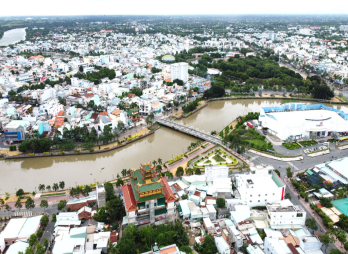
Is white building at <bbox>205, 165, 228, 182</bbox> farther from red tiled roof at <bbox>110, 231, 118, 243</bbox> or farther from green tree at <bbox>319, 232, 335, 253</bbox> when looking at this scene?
red tiled roof at <bbox>110, 231, 118, 243</bbox>

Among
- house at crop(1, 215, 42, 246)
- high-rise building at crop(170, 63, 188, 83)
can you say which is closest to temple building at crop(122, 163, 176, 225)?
house at crop(1, 215, 42, 246)

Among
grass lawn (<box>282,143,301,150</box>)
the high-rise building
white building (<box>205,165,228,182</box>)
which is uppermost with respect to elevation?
the high-rise building

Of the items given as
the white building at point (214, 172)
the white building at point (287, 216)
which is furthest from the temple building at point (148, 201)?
the white building at point (287, 216)

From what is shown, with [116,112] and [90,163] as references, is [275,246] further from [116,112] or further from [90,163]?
[116,112]

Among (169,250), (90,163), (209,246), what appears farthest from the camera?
(90,163)

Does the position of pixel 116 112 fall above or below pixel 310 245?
above

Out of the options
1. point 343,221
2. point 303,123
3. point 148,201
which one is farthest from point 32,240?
point 303,123
